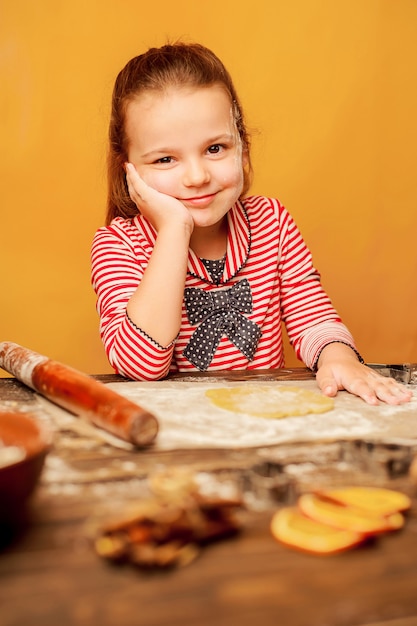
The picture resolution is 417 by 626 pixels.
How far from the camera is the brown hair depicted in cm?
125

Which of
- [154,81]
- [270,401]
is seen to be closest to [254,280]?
[154,81]

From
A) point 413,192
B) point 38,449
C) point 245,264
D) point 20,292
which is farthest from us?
point 413,192

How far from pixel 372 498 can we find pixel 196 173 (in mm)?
784

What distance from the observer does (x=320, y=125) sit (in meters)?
2.17

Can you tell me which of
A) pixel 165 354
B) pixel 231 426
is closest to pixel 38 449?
pixel 231 426

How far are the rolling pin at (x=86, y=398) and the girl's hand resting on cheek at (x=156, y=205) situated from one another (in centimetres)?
39

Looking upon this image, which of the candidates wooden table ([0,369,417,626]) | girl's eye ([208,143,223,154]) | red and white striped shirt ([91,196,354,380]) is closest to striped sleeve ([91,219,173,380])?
red and white striped shirt ([91,196,354,380])

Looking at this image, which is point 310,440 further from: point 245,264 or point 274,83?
point 274,83

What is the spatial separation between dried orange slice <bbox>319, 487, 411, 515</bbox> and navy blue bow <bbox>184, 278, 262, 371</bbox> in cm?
76

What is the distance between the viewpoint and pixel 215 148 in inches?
48.7

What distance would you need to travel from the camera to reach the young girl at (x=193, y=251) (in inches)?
43.6

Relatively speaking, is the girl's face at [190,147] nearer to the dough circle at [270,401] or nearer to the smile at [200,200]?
the smile at [200,200]

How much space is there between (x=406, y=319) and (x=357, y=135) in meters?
0.65

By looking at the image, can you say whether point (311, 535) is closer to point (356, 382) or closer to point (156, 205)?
point (356, 382)
